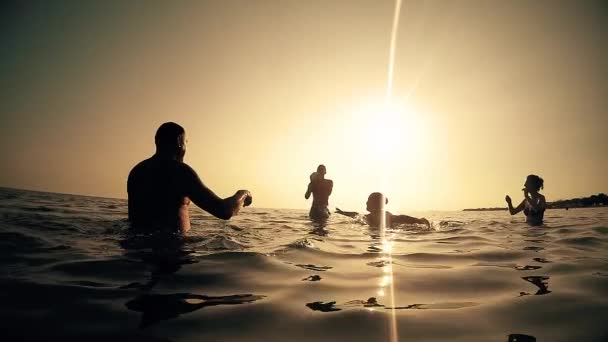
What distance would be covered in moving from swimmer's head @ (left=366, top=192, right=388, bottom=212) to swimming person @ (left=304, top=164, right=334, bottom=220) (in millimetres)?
2300

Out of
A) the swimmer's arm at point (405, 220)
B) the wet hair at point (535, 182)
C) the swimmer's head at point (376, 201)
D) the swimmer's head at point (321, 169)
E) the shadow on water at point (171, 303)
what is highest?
the swimmer's head at point (321, 169)

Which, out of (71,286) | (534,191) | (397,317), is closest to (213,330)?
(397,317)

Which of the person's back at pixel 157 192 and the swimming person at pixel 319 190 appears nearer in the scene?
the person's back at pixel 157 192

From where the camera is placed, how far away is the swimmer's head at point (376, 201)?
9.82 meters

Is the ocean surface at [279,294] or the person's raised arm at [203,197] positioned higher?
the person's raised arm at [203,197]

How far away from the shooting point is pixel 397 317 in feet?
6.66

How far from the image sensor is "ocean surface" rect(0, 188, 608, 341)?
175 centimetres

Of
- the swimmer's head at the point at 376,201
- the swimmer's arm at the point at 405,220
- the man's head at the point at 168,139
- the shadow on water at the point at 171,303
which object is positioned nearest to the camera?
the shadow on water at the point at 171,303

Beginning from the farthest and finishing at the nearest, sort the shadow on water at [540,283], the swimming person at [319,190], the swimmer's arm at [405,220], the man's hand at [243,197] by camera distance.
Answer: the swimming person at [319,190], the swimmer's arm at [405,220], the man's hand at [243,197], the shadow on water at [540,283]

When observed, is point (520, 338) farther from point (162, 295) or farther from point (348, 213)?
point (348, 213)

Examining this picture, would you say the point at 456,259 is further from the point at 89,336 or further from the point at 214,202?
the point at 89,336

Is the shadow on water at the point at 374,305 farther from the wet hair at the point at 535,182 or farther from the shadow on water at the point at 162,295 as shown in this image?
the wet hair at the point at 535,182

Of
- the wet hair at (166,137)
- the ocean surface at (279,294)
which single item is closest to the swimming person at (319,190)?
the ocean surface at (279,294)

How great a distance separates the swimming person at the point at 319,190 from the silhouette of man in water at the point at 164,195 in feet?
25.1
